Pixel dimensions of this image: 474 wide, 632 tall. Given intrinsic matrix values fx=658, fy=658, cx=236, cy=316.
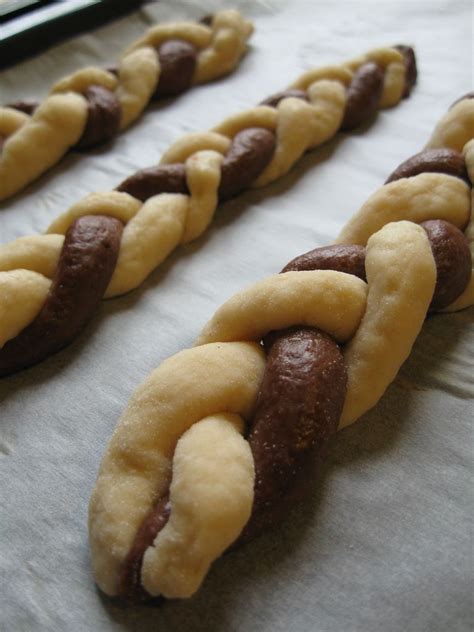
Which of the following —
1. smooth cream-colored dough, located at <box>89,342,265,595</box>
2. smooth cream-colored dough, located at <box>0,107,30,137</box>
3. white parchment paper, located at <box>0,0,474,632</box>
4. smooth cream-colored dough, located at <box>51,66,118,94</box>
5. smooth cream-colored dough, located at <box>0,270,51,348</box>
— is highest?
smooth cream-colored dough, located at <box>51,66,118,94</box>

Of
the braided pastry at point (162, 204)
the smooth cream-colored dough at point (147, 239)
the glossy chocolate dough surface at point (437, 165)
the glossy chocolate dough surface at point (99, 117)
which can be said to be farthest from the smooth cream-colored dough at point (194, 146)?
the glossy chocolate dough surface at point (437, 165)

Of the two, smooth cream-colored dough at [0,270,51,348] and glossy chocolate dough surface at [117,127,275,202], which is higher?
glossy chocolate dough surface at [117,127,275,202]

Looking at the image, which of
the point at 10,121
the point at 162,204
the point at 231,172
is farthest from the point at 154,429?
the point at 10,121

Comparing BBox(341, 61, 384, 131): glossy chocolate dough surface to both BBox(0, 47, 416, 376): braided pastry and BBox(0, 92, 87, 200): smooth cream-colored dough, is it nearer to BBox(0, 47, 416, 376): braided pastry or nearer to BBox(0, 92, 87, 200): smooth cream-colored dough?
BBox(0, 47, 416, 376): braided pastry

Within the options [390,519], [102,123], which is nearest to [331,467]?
[390,519]

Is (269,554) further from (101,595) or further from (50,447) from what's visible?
(50,447)

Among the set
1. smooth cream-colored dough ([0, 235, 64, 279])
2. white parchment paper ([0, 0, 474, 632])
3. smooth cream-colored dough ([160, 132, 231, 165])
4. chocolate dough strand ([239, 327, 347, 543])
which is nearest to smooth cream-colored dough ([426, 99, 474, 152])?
white parchment paper ([0, 0, 474, 632])

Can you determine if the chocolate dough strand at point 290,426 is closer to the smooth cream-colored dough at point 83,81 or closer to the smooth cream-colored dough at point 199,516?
the smooth cream-colored dough at point 199,516

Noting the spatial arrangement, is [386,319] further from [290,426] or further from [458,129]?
[458,129]

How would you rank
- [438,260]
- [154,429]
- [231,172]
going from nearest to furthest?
1. [154,429]
2. [438,260]
3. [231,172]
